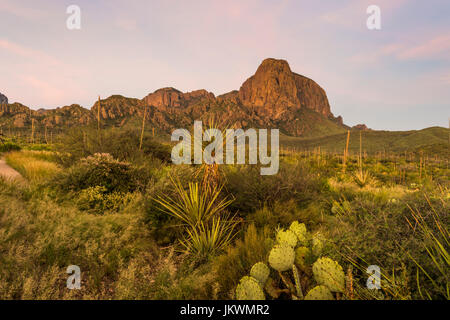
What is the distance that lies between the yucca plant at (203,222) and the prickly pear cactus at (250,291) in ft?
5.94

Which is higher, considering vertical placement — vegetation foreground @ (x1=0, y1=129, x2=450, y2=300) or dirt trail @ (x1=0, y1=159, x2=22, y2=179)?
dirt trail @ (x1=0, y1=159, x2=22, y2=179)

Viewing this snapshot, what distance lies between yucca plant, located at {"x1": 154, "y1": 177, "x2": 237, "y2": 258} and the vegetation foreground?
0.10 ft

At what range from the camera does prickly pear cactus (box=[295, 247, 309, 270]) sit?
3.03m

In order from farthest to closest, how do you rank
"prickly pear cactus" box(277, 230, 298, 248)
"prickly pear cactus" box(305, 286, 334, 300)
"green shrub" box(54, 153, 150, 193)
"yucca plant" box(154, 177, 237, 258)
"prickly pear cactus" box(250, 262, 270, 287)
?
1. "green shrub" box(54, 153, 150, 193)
2. "yucca plant" box(154, 177, 237, 258)
3. "prickly pear cactus" box(277, 230, 298, 248)
4. "prickly pear cactus" box(250, 262, 270, 287)
5. "prickly pear cactus" box(305, 286, 334, 300)

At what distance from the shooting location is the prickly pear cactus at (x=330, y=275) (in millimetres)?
2254

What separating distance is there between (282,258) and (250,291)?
2.00ft

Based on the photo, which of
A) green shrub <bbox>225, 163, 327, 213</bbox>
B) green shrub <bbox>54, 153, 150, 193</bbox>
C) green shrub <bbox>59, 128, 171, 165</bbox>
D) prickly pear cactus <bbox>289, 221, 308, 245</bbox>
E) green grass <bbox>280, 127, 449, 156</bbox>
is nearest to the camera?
prickly pear cactus <bbox>289, 221, 308, 245</bbox>

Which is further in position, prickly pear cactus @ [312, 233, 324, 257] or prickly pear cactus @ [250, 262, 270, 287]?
prickly pear cactus @ [312, 233, 324, 257]

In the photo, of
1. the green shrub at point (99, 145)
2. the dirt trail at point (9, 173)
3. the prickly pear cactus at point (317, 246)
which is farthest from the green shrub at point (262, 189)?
the dirt trail at point (9, 173)
